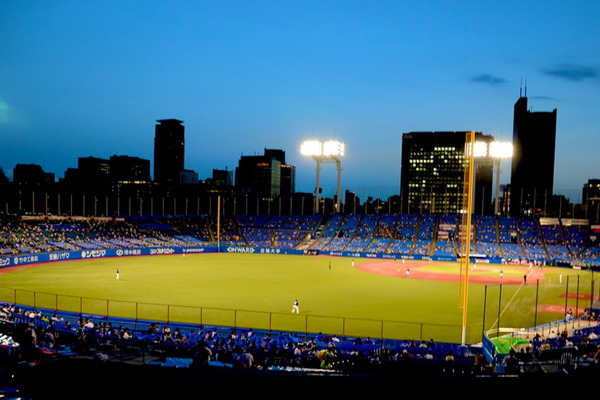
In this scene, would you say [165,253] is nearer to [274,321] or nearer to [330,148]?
[330,148]

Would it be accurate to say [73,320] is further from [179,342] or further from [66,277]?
[66,277]

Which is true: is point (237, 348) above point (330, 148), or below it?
below

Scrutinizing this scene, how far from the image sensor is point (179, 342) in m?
15.0

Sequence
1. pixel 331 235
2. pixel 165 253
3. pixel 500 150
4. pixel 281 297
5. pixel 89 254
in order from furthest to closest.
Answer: pixel 331 235 → pixel 500 150 → pixel 165 253 → pixel 89 254 → pixel 281 297

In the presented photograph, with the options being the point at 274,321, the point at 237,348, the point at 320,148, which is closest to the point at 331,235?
the point at 320,148

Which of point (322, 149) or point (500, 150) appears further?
point (322, 149)

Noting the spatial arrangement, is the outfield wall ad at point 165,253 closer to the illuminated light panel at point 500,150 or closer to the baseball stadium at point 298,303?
the baseball stadium at point 298,303

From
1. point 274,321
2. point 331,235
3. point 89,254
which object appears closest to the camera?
point 274,321

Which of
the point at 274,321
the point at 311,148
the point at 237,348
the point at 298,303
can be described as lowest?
the point at 298,303

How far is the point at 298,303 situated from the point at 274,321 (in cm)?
507

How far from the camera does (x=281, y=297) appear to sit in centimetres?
3181

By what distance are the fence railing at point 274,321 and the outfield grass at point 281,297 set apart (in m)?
0.06

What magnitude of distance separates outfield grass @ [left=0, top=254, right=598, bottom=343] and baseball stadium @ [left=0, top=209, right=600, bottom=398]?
187mm

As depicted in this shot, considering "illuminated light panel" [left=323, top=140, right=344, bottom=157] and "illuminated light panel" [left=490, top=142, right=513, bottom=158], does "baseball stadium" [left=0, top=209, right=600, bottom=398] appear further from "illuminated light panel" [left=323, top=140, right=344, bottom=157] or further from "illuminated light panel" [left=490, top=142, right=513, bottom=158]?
"illuminated light panel" [left=490, top=142, right=513, bottom=158]
